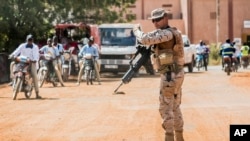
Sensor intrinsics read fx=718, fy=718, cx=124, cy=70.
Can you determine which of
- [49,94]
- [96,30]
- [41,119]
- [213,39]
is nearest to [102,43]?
[96,30]

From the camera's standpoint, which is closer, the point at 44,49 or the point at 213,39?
the point at 44,49

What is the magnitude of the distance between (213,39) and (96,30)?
28462 millimetres

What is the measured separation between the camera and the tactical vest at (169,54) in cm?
956

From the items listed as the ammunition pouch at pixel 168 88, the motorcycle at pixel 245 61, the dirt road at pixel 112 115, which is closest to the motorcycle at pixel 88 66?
the dirt road at pixel 112 115

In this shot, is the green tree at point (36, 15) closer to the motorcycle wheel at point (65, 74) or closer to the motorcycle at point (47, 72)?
the motorcycle wheel at point (65, 74)

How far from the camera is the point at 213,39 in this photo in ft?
200

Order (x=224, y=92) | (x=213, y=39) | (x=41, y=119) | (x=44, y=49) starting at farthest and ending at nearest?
(x=213, y=39) → (x=44, y=49) → (x=224, y=92) → (x=41, y=119)

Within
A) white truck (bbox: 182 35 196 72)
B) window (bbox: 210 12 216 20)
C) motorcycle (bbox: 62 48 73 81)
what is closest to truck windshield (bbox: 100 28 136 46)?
white truck (bbox: 182 35 196 72)

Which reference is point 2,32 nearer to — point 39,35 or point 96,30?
→ point 39,35

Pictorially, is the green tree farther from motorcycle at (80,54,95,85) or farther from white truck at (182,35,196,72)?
motorcycle at (80,54,95,85)

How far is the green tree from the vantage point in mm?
31391

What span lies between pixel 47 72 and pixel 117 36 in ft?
29.2

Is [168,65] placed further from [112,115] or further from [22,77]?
[22,77]

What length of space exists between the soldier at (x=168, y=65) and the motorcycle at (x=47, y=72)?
1528cm
